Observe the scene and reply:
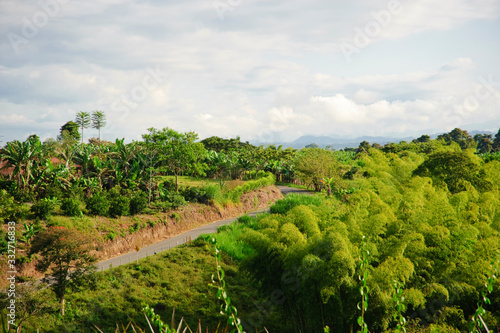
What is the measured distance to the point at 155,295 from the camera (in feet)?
Result: 56.8

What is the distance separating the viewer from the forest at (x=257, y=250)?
31.9 feet

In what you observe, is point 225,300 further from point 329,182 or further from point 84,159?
point 329,182

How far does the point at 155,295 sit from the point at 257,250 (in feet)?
23.8

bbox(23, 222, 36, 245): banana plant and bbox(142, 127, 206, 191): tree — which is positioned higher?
bbox(142, 127, 206, 191): tree

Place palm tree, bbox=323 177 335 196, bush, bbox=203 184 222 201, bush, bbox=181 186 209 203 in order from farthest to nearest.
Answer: palm tree, bbox=323 177 335 196 < bush, bbox=203 184 222 201 < bush, bbox=181 186 209 203

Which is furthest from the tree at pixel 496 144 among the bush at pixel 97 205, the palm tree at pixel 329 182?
the bush at pixel 97 205

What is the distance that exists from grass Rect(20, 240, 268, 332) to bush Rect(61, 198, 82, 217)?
18.0ft

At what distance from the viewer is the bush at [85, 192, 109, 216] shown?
22.9 metres

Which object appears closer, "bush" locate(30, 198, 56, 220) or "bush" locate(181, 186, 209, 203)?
"bush" locate(30, 198, 56, 220)

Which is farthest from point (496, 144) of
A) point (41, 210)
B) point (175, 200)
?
point (41, 210)

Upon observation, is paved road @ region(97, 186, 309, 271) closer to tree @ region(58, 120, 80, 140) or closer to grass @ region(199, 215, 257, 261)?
grass @ region(199, 215, 257, 261)

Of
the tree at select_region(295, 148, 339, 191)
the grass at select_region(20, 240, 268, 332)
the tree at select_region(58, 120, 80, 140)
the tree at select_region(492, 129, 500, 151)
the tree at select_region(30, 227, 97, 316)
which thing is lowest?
the grass at select_region(20, 240, 268, 332)

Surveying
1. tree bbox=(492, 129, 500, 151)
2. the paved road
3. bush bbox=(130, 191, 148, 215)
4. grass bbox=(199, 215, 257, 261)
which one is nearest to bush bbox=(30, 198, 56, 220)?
the paved road

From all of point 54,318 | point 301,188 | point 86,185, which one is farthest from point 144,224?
point 301,188
